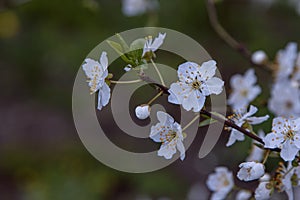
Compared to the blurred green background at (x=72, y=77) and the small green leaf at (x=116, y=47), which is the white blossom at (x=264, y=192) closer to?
the small green leaf at (x=116, y=47)

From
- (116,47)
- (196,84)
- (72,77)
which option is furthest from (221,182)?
(72,77)

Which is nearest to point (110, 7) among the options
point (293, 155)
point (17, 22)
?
point (17, 22)

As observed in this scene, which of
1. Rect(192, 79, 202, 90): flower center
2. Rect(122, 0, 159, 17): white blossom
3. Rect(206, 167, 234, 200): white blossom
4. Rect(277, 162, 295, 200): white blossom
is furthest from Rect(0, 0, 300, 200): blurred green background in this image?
Rect(192, 79, 202, 90): flower center

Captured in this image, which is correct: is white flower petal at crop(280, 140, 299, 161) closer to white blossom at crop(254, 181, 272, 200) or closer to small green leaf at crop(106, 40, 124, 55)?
white blossom at crop(254, 181, 272, 200)

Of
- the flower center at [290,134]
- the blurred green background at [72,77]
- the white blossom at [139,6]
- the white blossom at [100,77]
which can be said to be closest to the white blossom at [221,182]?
the flower center at [290,134]

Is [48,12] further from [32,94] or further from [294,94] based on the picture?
[294,94]

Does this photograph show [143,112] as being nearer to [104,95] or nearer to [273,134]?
[104,95]
